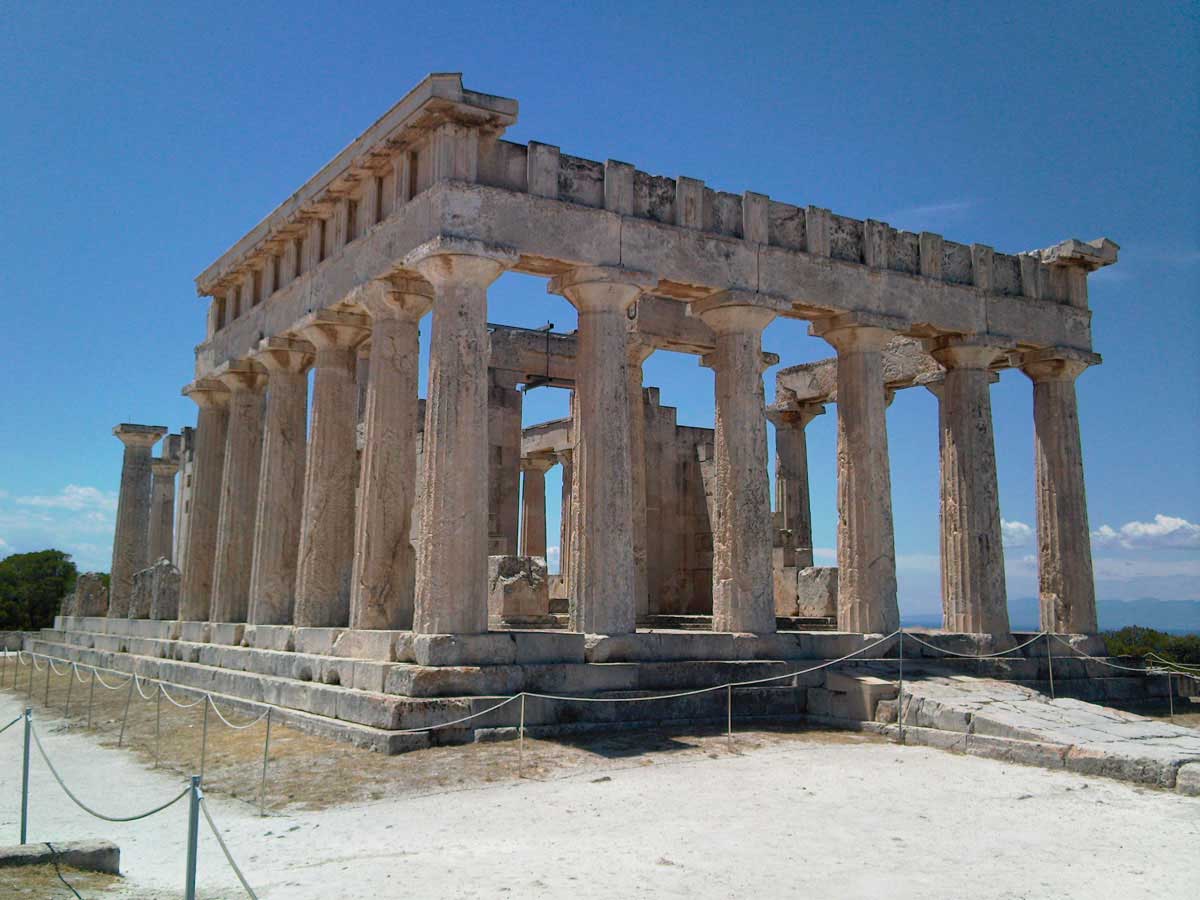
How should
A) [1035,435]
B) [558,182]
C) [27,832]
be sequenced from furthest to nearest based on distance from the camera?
[1035,435]
[558,182]
[27,832]

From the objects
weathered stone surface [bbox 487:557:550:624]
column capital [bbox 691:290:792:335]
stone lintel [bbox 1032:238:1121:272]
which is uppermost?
stone lintel [bbox 1032:238:1121:272]

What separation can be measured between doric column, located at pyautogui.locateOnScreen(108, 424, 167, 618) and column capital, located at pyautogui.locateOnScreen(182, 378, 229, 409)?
915cm

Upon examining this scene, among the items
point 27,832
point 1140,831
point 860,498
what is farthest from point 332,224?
point 1140,831

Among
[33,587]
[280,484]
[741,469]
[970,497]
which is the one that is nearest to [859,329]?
[741,469]

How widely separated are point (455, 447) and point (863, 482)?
7.14m

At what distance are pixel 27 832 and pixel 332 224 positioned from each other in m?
10.6

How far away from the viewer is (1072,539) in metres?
19.4

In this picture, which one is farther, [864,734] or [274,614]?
[274,614]

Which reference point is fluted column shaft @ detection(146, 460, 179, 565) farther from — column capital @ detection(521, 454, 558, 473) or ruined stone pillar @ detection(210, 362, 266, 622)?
ruined stone pillar @ detection(210, 362, 266, 622)

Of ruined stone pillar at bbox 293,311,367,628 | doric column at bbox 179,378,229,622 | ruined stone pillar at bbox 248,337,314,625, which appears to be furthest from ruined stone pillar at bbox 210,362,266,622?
ruined stone pillar at bbox 293,311,367,628

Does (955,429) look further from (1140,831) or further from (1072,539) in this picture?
(1140,831)

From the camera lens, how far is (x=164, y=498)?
3697 centimetres

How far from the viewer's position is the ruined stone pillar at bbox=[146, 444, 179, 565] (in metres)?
36.3

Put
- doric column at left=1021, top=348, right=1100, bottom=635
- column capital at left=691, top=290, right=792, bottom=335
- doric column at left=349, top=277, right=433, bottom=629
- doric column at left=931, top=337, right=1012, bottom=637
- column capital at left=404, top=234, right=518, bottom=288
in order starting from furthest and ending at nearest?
doric column at left=1021, top=348, right=1100, bottom=635
doric column at left=931, top=337, right=1012, bottom=637
column capital at left=691, top=290, right=792, bottom=335
doric column at left=349, top=277, right=433, bottom=629
column capital at left=404, top=234, right=518, bottom=288
